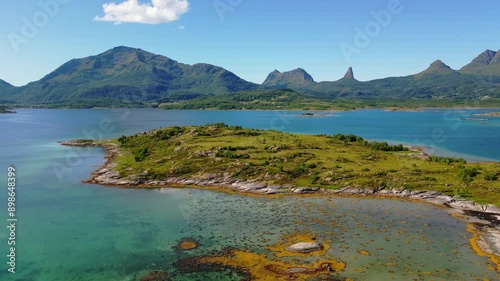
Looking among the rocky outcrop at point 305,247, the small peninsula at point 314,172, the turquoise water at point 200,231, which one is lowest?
the turquoise water at point 200,231

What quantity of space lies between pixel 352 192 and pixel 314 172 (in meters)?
10.9

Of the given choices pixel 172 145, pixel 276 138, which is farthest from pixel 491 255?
pixel 172 145

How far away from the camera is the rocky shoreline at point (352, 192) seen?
2086 inches

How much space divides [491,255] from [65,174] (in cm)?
9516

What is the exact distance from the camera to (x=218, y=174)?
83.1m

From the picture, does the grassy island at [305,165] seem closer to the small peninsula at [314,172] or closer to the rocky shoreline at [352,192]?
the small peninsula at [314,172]

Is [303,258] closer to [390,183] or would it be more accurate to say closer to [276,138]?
[390,183]

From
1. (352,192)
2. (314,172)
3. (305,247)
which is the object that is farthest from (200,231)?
(314,172)

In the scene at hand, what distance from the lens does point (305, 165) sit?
84.4m

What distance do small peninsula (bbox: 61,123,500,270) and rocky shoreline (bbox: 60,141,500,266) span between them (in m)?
0.12

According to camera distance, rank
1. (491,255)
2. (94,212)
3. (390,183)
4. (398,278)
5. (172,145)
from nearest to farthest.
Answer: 1. (398,278)
2. (491,255)
3. (94,212)
4. (390,183)
5. (172,145)

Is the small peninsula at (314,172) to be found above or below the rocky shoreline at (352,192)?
above

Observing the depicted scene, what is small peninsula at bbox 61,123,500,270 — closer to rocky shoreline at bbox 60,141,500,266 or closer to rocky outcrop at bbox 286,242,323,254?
rocky shoreline at bbox 60,141,500,266

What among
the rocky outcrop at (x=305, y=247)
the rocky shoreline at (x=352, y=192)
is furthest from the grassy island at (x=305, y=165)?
the rocky outcrop at (x=305, y=247)
